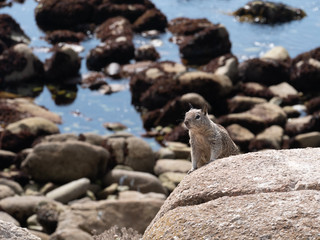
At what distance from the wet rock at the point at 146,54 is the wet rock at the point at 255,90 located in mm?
7367

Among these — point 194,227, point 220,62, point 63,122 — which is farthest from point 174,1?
point 194,227

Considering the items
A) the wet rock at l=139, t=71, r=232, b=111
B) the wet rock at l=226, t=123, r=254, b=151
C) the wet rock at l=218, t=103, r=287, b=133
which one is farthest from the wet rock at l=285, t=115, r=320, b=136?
the wet rock at l=139, t=71, r=232, b=111

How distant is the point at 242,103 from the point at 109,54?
10.7 meters

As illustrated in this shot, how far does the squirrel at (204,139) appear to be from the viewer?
9602 mm

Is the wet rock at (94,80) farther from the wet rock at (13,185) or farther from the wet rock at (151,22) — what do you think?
the wet rock at (13,185)

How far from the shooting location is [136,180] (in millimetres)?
22734

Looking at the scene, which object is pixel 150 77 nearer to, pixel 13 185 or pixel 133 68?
pixel 133 68

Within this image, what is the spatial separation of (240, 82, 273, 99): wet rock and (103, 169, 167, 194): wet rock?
12.1 meters

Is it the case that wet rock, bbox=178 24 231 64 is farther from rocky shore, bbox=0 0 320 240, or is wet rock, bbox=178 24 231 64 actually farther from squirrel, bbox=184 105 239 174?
squirrel, bbox=184 105 239 174

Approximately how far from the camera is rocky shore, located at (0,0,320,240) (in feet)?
22.8

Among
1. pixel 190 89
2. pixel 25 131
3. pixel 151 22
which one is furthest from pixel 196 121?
pixel 151 22

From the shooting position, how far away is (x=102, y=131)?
30.3 meters

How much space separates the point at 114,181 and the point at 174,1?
30755mm

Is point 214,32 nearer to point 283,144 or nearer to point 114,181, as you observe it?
point 283,144
